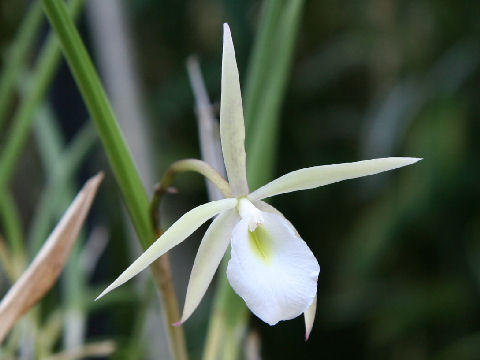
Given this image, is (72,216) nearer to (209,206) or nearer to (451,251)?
(209,206)

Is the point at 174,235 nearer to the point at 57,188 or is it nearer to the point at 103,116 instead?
the point at 103,116

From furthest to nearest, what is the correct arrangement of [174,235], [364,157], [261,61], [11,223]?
[364,157], [11,223], [261,61], [174,235]

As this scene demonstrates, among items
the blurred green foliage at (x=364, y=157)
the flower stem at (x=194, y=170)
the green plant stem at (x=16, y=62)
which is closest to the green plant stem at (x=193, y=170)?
the flower stem at (x=194, y=170)

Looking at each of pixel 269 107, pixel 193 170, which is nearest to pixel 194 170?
pixel 193 170

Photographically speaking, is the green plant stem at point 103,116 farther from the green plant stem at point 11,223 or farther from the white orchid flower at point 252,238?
the green plant stem at point 11,223

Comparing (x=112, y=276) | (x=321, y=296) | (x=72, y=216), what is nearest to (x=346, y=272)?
(x=321, y=296)

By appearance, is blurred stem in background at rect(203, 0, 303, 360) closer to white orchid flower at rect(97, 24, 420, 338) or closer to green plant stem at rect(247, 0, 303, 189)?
green plant stem at rect(247, 0, 303, 189)
